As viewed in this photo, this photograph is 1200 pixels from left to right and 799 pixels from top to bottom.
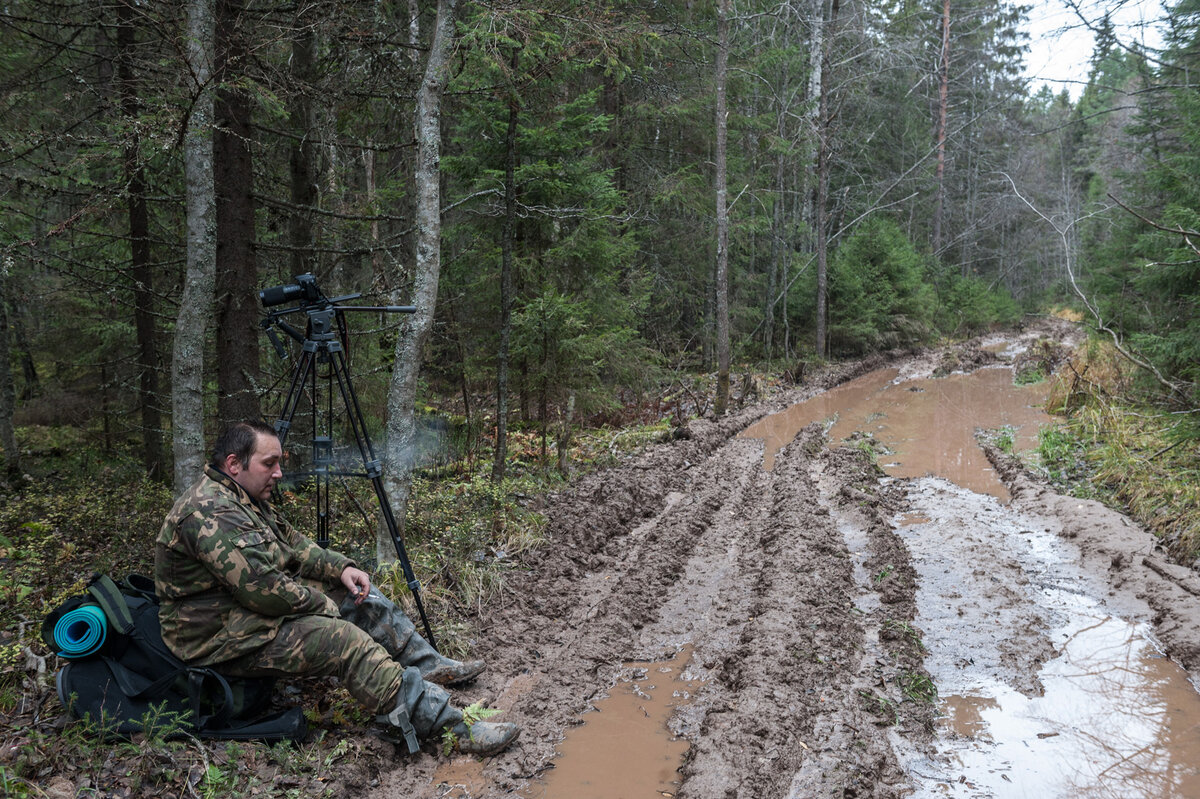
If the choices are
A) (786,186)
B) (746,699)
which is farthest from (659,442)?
(786,186)

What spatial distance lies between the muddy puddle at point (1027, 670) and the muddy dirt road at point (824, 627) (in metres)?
0.02

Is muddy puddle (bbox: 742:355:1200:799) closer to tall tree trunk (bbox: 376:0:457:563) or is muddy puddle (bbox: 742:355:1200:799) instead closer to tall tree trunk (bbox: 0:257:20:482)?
tall tree trunk (bbox: 376:0:457:563)

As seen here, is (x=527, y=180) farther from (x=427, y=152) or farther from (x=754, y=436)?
(x=754, y=436)

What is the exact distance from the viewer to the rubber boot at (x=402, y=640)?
167 inches

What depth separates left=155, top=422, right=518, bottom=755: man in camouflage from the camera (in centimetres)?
349

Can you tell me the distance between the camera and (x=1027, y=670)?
16.2 ft

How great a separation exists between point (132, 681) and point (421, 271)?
3232mm

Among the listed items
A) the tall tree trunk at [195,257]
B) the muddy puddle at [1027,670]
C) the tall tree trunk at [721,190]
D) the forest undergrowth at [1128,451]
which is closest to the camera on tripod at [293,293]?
the tall tree trunk at [195,257]

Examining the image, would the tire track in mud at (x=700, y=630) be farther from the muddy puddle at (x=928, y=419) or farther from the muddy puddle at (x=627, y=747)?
the muddy puddle at (x=928, y=419)

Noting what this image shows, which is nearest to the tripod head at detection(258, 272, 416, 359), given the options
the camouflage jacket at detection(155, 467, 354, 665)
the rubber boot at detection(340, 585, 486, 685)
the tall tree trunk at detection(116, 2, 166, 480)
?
the camouflage jacket at detection(155, 467, 354, 665)

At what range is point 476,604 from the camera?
18.2 feet

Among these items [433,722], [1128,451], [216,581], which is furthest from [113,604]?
[1128,451]

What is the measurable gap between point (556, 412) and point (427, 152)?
5.77 m

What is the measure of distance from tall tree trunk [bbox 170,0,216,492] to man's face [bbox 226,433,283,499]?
6.38 ft
